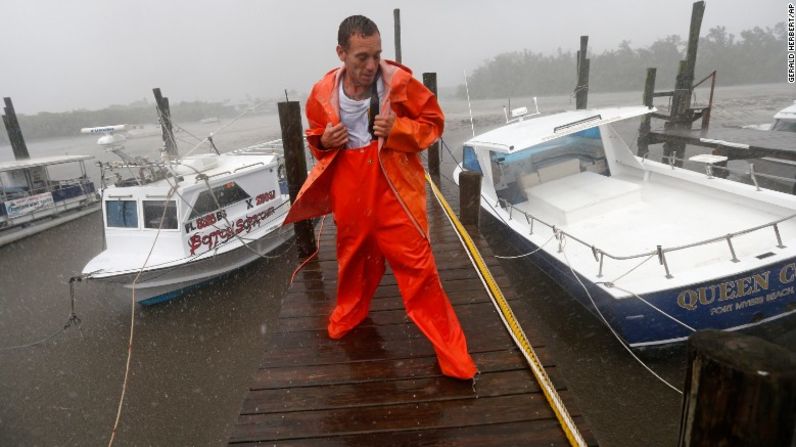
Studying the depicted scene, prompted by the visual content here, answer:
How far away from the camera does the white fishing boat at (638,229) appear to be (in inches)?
180

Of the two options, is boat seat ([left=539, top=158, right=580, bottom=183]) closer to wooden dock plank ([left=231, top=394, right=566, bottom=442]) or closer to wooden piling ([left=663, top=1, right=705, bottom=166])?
wooden dock plank ([left=231, top=394, right=566, bottom=442])

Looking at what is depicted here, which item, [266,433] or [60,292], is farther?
[60,292]

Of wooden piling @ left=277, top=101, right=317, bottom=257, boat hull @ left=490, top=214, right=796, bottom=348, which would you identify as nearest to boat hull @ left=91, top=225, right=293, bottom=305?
wooden piling @ left=277, top=101, right=317, bottom=257

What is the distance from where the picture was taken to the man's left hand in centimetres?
228

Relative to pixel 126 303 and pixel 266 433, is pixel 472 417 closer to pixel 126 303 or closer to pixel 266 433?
pixel 266 433

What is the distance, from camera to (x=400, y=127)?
7.48 ft

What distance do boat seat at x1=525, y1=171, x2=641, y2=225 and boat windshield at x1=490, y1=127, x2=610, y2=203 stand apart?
0.57 feet

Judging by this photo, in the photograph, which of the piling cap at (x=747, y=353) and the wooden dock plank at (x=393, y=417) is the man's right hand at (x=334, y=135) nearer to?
the wooden dock plank at (x=393, y=417)

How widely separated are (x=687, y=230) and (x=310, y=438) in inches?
218

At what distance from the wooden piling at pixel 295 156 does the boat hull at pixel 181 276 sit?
340 centimetres

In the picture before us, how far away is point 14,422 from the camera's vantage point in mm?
6176

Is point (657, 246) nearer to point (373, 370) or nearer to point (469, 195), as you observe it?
point (469, 195)

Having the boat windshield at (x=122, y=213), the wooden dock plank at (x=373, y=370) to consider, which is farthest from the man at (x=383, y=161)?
the boat windshield at (x=122, y=213)

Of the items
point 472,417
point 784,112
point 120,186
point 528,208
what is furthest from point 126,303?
point 784,112
